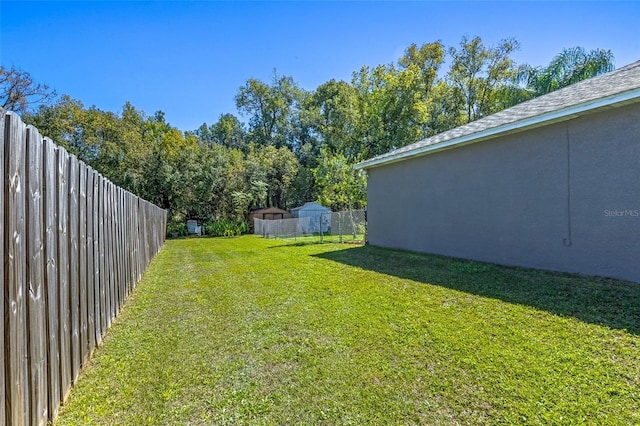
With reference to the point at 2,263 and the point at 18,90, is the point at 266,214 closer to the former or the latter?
the point at 18,90

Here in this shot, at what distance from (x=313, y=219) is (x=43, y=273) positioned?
72.1 feet

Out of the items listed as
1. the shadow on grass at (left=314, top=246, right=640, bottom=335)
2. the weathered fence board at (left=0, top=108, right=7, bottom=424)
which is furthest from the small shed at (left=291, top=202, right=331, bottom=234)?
the weathered fence board at (left=0, top=108, right=7, bottom=424)

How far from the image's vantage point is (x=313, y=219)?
24.0m

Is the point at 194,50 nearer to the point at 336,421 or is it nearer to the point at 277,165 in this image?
the point at 336,421

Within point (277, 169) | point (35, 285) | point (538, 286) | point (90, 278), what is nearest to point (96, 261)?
point (90, 278)

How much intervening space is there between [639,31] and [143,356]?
1538 centimetres

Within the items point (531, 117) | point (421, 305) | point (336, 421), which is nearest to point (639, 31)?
point (531, 117)

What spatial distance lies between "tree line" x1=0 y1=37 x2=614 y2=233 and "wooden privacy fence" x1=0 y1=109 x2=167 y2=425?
42.9 ft

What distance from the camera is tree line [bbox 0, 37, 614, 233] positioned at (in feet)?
64.8

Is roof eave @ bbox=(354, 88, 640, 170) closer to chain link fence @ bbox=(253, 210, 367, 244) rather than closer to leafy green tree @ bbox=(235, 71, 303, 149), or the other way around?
chain link fence @ bbox=(253, 210, 367, 244)

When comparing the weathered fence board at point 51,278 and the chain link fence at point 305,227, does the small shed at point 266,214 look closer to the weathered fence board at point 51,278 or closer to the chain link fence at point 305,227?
the chain link fence at point 305,227

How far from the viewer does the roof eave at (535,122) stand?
16.9 ft

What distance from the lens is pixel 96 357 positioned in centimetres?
321

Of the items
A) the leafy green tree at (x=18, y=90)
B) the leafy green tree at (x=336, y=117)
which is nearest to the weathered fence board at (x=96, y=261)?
the leafy green tree at (x=18, y=90)
